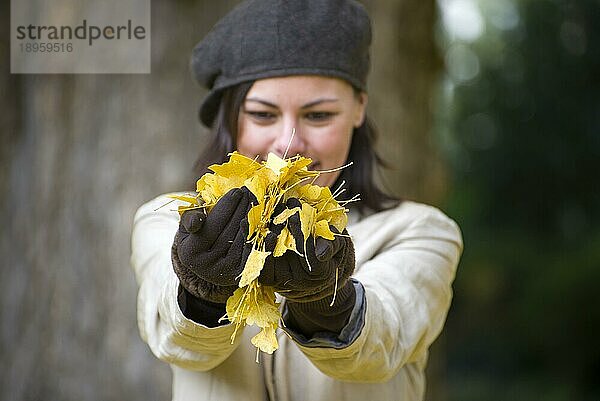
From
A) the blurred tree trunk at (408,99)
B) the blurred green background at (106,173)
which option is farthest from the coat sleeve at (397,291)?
the blurred tree trunk at (408,99)

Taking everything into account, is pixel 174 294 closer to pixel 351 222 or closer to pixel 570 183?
pixel 351 222

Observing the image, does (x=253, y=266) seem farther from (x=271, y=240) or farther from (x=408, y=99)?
(x=408, y=99)

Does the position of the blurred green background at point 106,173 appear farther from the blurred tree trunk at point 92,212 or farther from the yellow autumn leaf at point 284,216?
the yellow autumn leaf at point 284,216

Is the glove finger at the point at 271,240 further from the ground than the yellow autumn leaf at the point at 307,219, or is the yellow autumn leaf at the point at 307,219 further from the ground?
the yellow autumn leaf at the point at 307,219

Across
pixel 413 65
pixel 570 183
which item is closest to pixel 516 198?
pixel 570 183

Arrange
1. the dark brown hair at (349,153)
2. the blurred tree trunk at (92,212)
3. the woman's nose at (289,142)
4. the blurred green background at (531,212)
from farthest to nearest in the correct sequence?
the blurred green background at (531,212) → the blurred tree trunk at (92,212) → the dark brown hair at (349,153) → the woman's nose at (289,142)

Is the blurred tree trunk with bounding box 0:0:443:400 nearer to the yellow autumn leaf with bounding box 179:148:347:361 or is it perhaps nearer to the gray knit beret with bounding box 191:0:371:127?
the gray knit beret with bounding box 191:0:371:127

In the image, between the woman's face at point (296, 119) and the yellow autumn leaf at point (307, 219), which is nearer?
the yellow autumn leaf at point (307, 219)

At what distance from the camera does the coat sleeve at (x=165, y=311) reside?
5.22 feet

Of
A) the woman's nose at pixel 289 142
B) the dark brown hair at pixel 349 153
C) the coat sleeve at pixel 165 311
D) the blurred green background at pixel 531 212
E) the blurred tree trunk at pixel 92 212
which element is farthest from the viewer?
the blurred green background at pixel 531 212

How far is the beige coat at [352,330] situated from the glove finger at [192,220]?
0.18 meters

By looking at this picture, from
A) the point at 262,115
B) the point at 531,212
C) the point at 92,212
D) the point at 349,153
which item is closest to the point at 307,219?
the point at 262,115

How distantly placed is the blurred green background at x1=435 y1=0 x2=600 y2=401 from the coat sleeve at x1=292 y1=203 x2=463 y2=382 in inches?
235

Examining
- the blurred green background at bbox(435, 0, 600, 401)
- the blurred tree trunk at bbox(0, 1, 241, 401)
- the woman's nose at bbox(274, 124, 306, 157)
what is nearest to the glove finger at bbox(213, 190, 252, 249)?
the woman's nose at bbox(274, 124, 306, 157)
